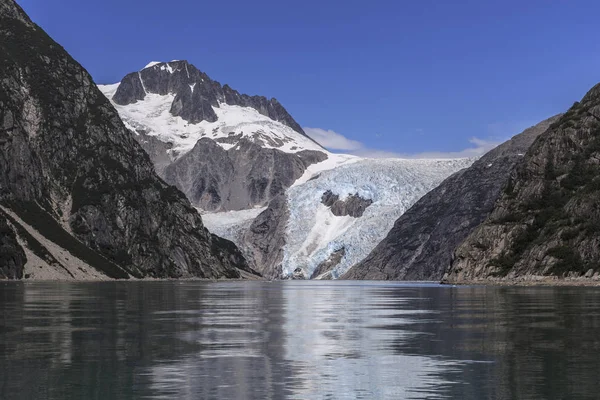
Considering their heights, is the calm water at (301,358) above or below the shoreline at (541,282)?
above

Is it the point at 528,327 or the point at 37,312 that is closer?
the point at 528,327

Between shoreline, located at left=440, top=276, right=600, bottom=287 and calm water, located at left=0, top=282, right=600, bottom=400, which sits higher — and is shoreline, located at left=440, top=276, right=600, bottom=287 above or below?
below

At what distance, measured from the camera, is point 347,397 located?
27.9 metres

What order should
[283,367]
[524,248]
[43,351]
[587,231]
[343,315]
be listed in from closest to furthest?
[283,367]
[43,351]
[343,315]
[587,231]
[524,248]

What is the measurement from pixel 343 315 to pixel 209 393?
44.3 meters

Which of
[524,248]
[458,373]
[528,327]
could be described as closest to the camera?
[458,373]

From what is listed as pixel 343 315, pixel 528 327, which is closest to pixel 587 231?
pixel 343 315

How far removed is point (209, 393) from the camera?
28578 millimetres

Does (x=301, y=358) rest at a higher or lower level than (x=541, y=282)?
higher

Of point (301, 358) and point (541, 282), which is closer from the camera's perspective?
point (301, 358)

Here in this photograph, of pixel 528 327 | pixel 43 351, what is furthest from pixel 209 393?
pixel 528 327

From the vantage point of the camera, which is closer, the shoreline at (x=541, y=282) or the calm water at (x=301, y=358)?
the calm water at (x=301, y=358)

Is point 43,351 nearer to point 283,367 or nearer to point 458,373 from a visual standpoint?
point 283,367

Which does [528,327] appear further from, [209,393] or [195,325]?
[209,393]
